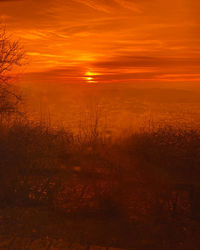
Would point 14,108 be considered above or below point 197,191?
above

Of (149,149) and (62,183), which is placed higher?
(149,149)

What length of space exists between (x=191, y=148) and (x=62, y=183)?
452 centimetres

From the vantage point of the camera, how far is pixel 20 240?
3.89 meters

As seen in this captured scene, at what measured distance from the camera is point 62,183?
20.5 feet

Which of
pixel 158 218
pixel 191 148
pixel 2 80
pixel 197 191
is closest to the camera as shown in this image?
pixel 158 218

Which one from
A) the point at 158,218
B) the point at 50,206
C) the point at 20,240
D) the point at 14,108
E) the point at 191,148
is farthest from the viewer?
the point at 14,108

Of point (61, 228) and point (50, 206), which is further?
point (50, 206)

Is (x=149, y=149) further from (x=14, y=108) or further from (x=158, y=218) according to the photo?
(x=14, y=108)

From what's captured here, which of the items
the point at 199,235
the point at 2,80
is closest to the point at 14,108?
the point at 2,80

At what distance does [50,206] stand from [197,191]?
10.3 feet

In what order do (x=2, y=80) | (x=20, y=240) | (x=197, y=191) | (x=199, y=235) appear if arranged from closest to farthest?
(x=20, y=240), (x=199, y=235), (x=197, y=191), (x=2, y=80)

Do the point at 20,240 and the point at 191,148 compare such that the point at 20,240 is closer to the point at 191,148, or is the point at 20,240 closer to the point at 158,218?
the point at 158,218

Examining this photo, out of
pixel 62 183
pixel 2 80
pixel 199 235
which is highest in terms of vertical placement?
pixel 2 80

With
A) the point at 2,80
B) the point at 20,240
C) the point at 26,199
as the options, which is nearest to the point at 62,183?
the point at 26,199
